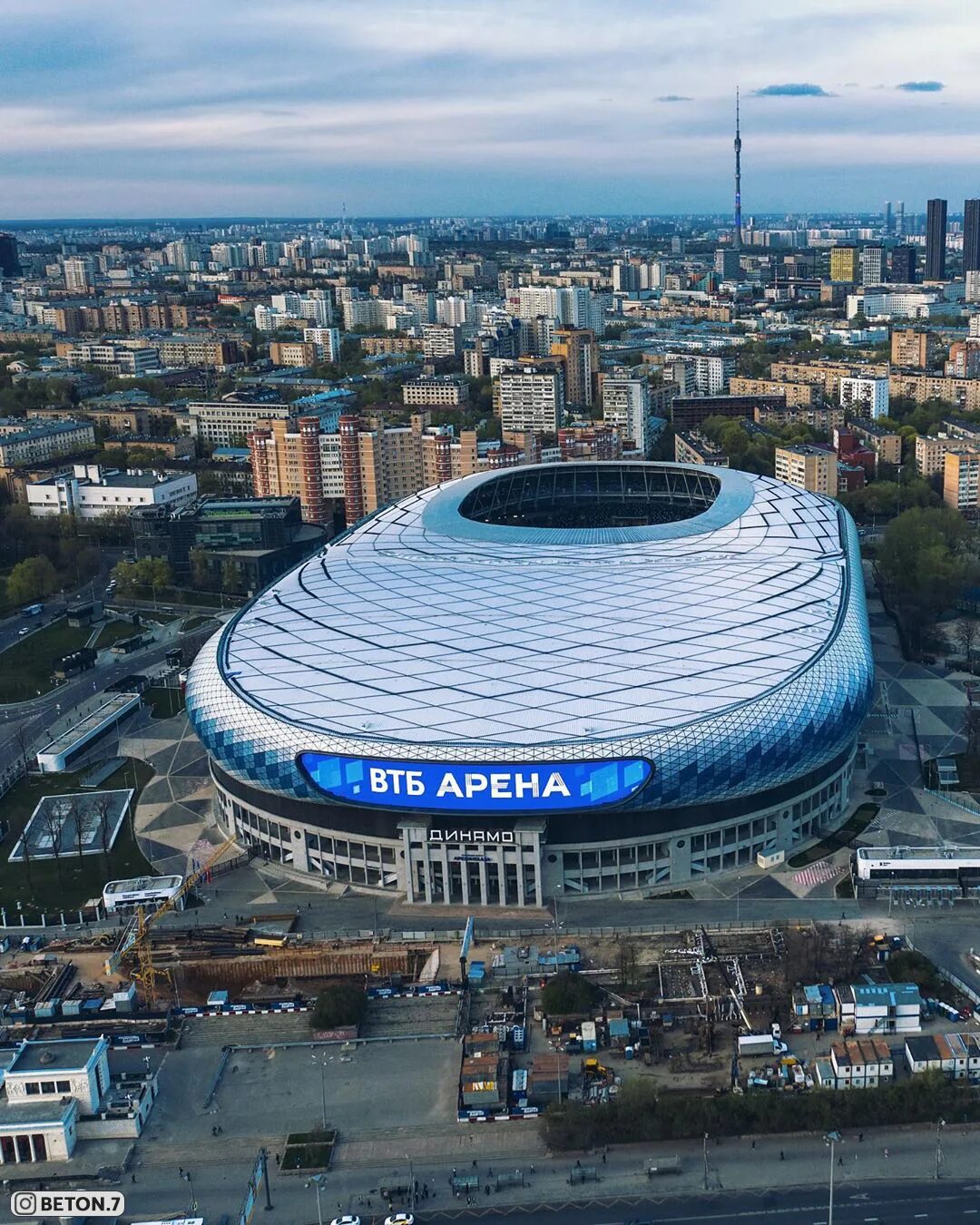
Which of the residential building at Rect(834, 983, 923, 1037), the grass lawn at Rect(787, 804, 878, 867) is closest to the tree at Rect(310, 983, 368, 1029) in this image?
the residential building at Rect(834, 983, 923, 1037)

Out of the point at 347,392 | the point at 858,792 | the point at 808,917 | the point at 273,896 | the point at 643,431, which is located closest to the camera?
the point at 808,917

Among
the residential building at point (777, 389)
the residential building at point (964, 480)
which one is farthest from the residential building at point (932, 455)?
the residential building at point (777, 389)

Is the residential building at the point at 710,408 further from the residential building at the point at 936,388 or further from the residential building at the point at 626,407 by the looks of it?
the residential building at the point at 936,388

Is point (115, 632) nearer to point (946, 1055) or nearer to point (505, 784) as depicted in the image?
point (505, 784)

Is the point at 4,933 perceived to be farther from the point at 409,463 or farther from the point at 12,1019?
the point at 409,463

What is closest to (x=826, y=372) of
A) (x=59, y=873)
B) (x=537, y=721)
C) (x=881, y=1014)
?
(x=537, y=721)

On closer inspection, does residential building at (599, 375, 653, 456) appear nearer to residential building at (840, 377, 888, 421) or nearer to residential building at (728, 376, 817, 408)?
residential building at (728, 376, 817, 408)

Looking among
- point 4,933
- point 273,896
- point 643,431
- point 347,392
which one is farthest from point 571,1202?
point 347,392
